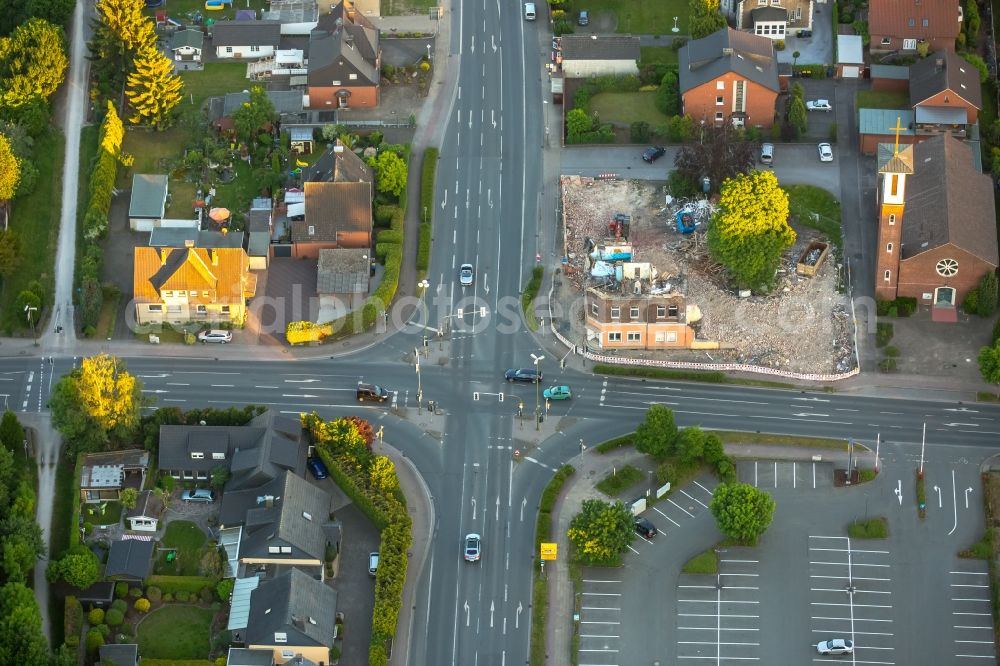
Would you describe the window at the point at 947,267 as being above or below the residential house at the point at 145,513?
above

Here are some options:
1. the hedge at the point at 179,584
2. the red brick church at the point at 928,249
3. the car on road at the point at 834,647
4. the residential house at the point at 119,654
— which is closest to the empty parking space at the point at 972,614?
the car on road at the point at 834,647

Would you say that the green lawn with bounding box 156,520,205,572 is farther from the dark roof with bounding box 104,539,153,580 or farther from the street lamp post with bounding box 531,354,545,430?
the street lamp post with bounding box 531,354,545,430

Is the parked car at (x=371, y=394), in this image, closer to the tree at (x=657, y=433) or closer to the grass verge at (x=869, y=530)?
Answer: the tree at (x=657, y=433)

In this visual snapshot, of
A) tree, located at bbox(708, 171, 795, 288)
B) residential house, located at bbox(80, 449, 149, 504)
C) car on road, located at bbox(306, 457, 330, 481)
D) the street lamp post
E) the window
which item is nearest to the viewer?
residential house, located at bbox(80, 449, 149, 504)

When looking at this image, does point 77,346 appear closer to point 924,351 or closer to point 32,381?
point 32,381

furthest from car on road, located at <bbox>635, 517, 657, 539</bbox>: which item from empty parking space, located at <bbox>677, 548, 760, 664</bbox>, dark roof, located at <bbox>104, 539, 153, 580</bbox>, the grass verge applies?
dark roof, located at <bbox>104, 539, 153, 580</bbox>

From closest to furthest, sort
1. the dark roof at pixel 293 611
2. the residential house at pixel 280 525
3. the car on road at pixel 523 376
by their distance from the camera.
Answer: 1. the dark roof at pixel 293 611
2. the residential house at pixel 280 525
3. the car on road at pixel 523 376
